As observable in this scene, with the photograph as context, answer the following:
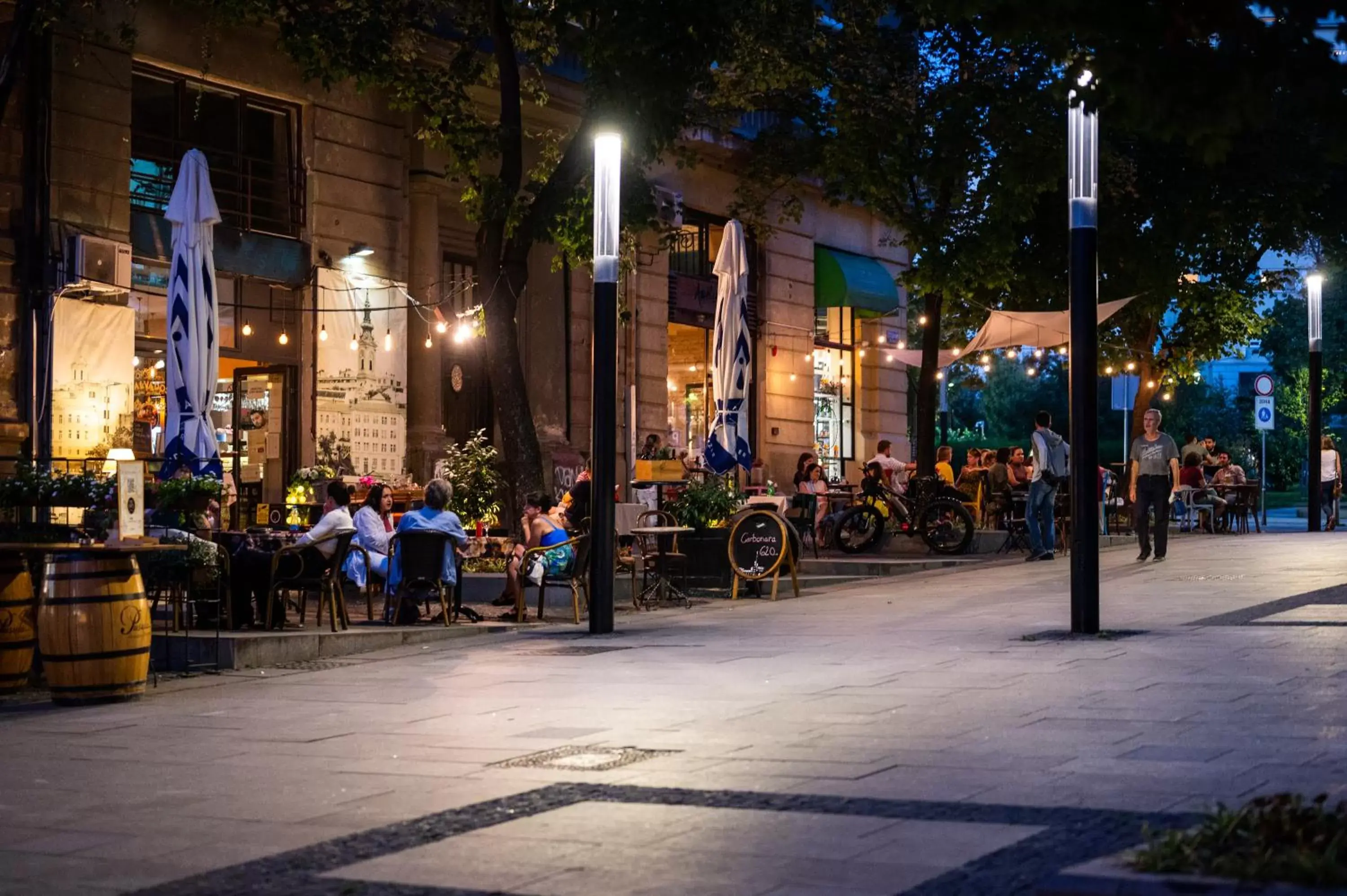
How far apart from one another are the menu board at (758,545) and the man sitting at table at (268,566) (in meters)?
4.79

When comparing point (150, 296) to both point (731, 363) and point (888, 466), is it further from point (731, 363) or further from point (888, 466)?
point (888, 466)

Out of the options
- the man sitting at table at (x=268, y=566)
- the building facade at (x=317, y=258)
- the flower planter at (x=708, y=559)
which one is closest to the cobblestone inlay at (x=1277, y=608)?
the flower planter at (x=708, y=559)

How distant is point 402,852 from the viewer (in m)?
5.93

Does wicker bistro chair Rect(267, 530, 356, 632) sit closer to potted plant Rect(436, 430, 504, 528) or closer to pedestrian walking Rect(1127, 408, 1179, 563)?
potted plant Rect(436, 430, 504, 528)

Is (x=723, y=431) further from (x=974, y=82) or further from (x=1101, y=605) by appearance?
(x=974, y=82)

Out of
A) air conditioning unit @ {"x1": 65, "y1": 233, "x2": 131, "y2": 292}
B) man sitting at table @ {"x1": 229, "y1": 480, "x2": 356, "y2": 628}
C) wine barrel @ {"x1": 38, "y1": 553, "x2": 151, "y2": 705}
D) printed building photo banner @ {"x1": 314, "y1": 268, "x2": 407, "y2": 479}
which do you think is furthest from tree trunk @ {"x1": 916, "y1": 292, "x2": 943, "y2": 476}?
wine barrel @ {"x1": 38, "y1": 553, "x2": 151, "y2": 705}

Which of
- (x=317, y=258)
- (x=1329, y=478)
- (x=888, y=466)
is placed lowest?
(x=1329, y=478)

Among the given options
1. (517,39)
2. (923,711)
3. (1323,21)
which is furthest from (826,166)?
(1323,21)

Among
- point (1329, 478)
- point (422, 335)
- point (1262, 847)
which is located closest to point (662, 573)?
point (422, 335)

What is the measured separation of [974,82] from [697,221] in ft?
23.7

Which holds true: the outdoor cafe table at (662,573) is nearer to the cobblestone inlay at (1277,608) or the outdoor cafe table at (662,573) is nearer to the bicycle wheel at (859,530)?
the cobblestone inlay at (1277,608)

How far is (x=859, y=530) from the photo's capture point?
24.9 m

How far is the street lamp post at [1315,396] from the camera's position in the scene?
30203 mm

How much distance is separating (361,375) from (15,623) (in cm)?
1233
